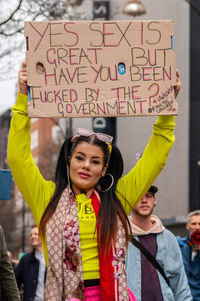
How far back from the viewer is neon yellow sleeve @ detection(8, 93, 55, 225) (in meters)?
5.72

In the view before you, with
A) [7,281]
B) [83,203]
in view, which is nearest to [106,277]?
[83,203]

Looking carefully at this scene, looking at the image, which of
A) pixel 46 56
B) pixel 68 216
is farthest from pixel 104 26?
pixel 68 216

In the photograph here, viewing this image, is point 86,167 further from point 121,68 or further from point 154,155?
point 121,68

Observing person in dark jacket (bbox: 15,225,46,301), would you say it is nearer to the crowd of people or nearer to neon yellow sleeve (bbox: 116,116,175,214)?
the crowd of people

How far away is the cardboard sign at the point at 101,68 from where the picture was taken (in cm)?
580

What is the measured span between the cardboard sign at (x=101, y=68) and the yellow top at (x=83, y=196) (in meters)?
0.20

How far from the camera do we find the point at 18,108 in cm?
574

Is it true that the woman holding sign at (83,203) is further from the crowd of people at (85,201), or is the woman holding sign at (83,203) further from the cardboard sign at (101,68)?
the cardboard sign at (101,68)

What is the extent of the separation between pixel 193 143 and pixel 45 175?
3053 cm

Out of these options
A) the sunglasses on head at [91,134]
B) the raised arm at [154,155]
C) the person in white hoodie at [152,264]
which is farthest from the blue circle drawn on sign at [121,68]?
the person in white hoodie at [152,264]

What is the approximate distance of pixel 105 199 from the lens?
19.6ft

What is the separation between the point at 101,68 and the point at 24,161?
79cm

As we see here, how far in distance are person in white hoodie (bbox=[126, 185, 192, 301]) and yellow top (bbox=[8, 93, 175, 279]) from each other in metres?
1.89

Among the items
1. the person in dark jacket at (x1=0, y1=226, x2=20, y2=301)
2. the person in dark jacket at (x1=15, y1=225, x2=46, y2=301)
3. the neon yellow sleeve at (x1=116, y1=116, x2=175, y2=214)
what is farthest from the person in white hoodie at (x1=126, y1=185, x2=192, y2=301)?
the person in dark jacket at (x1=15, y1=225, x2=46, y2=301)
